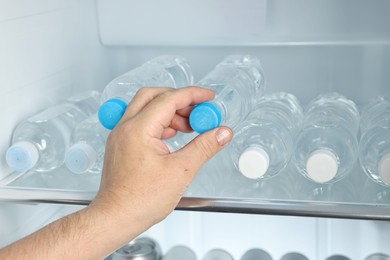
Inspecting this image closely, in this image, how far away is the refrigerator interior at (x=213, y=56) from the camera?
132 cm

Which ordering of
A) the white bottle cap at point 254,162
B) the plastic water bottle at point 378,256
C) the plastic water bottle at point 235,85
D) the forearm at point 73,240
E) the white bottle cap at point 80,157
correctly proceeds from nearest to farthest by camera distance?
1. the forearm at point 73,240
2. the white bottle cap at point 254,162
3. the white bottle cap at point 80,157
4. the plastic water bottle at point 235,85
5. the plastic water bottle at point 378,256

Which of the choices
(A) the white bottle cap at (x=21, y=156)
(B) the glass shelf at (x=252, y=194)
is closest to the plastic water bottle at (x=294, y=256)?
(B) the glass shelf at (x=252, y=194)

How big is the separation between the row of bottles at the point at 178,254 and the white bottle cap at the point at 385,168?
0.45 meters

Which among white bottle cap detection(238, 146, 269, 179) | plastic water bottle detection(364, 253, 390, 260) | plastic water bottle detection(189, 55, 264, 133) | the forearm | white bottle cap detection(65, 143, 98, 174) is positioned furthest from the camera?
plastic water bottle detection(364, 253, 390, 260)

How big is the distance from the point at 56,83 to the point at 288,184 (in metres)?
0.64

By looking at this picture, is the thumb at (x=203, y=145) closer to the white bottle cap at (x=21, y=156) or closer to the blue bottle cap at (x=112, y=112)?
the blue bottle cap at (x=112, y=112)

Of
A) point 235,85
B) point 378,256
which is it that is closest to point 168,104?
point 235,85

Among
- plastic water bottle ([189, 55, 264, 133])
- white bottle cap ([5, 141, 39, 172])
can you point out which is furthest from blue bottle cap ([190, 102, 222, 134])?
white bottle cap ([5, 141, 39, 172])

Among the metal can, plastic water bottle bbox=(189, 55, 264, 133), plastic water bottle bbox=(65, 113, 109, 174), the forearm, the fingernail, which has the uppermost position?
plastic water bottle bbox=(189, 55, 264, 133)

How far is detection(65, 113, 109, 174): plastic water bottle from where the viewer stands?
117cm

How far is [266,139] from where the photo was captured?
1.21m

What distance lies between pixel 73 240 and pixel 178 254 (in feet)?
1.92

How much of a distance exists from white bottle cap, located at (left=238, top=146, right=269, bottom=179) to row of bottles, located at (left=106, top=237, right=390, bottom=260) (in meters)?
0.47

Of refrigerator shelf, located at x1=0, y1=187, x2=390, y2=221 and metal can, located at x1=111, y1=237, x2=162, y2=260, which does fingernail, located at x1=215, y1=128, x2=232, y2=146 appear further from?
metal can, located at x1=111, y1=237, x2=162, y2=260
